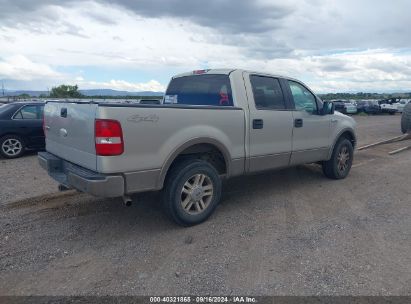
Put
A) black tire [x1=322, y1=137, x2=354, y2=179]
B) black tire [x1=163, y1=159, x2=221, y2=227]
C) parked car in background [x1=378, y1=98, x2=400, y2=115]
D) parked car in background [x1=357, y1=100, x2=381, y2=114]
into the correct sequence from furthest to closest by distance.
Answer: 1. parked car in background [x1=357, y1=100, x2=381, y2=114]
2. parked car in background [x1=378, y1=98, x2=400, y2=115]
3. black tire [x1=322, y1=137, x2=354, y2=179]
4. black tire [x1=163, y1=159, x2=221, y2=227]

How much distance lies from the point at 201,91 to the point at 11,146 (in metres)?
6.17

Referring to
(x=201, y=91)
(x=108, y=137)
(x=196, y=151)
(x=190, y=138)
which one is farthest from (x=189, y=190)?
(x=201, y=91)

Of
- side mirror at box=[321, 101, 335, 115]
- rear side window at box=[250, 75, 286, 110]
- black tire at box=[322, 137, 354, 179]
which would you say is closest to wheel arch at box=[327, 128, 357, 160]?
black tire at box=[322, 137, 354, 179]

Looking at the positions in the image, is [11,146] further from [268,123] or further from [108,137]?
[268,123]

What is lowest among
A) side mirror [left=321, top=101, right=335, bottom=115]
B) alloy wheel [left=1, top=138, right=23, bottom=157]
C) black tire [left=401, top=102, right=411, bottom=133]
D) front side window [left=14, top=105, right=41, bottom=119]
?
alloy wheel [left=1, top=138, right=23, bottom=157]

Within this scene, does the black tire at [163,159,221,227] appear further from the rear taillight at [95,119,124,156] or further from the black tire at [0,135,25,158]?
the black tire at [0,135,25,158]

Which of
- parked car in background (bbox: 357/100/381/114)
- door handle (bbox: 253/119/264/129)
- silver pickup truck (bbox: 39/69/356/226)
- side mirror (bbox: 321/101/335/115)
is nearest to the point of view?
silver pickup truck (bbox: 39/69/356/226)

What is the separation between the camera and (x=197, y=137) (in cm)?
448

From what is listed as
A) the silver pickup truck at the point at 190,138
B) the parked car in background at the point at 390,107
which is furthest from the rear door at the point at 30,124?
the parked car in background at the point at 390,107

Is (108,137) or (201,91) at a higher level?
(201,91)

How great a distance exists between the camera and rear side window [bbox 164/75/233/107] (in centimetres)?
530

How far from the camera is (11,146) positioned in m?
9.41

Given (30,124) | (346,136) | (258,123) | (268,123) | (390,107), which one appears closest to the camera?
(258,123)

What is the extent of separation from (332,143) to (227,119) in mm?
2814
